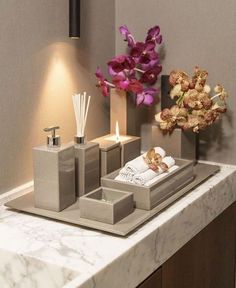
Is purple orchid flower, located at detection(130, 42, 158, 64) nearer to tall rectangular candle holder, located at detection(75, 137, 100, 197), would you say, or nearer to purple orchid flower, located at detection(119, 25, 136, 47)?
purple orchid flower, located at detection(119, 25, 136, 47)

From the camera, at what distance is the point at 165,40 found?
177cm

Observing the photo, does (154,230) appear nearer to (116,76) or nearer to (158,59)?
(116,76)

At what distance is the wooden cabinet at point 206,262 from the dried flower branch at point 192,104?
29 centimetres

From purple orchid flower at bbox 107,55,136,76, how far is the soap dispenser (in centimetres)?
37

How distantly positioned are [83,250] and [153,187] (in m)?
0.28

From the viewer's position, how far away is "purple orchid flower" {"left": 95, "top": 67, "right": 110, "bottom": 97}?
167 cm

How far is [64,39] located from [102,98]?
0.93 feet

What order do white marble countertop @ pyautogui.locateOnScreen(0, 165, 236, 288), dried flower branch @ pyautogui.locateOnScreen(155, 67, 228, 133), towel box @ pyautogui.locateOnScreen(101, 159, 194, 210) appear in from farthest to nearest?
dried flower branch @ pyautogui.locateOnScreen(155, 67, 228, 133) < towel box @ pyautogui.locateOnScreen(101, 159, 194, 210) < white marble countertop @ pyautogui.locateOnScreen(0, 165, 236, 288)

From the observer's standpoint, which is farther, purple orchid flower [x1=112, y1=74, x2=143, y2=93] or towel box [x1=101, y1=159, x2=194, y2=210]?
purple orchid flower [x1=112, y1=74, x2=143, y2=93]

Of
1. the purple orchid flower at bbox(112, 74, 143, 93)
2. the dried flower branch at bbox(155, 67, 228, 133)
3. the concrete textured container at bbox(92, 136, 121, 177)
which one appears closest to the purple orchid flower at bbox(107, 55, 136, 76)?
the purple orchid flower at bbox(112, 74, 143, 93)

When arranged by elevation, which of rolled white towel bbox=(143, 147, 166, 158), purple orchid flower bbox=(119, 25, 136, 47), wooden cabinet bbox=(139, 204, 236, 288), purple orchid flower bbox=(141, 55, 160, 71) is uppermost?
purple orchid flower bbox=(119, 25, 136, 47)

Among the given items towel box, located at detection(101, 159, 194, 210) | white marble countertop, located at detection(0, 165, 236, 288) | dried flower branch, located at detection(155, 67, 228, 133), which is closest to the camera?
white marble countertop, located at detection(0, 165, 236, 288)

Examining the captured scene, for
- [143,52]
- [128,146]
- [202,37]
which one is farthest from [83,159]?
[202,37]

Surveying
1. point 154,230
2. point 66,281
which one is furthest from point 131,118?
point 66,281
